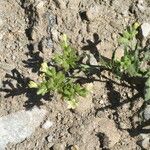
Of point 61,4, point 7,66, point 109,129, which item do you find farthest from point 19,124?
point 61,4

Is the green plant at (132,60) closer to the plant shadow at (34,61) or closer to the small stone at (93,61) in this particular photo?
the small stone at (93,61)

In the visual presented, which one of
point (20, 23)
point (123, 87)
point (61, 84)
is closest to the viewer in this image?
point (61, 84)

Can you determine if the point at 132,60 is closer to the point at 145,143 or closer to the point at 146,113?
the point at 146,113

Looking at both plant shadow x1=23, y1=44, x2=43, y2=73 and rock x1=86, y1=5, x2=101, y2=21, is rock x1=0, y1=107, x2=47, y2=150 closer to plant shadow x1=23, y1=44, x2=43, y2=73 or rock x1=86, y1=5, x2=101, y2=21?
plant shadow x1=23, y1=44, x2=43, y2=73

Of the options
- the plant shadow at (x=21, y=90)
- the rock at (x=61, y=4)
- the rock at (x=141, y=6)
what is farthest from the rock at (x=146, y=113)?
the rock at (x=61, y=4)

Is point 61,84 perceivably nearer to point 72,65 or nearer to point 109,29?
point 72,65

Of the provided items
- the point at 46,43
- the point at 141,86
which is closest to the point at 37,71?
the point at 46,43
